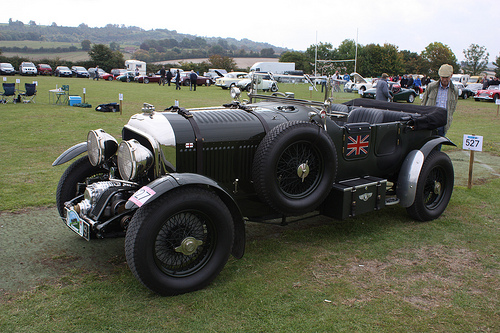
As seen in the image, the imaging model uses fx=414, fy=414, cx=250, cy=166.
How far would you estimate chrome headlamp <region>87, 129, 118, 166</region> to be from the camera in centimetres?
417

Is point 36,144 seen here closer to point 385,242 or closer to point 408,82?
point 385,242

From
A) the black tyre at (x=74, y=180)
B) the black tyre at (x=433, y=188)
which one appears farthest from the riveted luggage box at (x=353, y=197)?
the black tyre at (x=74, y=180)

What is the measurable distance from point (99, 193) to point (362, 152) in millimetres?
2934

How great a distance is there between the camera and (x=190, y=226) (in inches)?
137

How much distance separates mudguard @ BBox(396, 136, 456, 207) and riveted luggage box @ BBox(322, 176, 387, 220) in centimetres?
39

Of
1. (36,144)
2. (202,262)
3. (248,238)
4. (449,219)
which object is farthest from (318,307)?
(36,144)

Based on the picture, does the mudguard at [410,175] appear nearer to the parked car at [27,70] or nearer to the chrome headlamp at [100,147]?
the chrome headlamp at [100,147]

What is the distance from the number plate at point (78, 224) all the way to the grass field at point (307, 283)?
1.21 ft

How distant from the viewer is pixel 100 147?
13.6ft

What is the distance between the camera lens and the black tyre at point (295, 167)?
3854 millimetres

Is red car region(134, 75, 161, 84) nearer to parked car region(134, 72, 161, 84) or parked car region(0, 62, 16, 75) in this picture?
parked car region(134, 72, 161, 84)

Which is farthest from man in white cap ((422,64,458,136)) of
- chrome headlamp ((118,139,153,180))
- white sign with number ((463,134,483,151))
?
chrome headlamp ((118,139,153,180))

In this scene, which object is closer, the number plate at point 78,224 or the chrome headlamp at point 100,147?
the number plate at point 78,224

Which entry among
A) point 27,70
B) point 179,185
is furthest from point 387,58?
point 179,185
